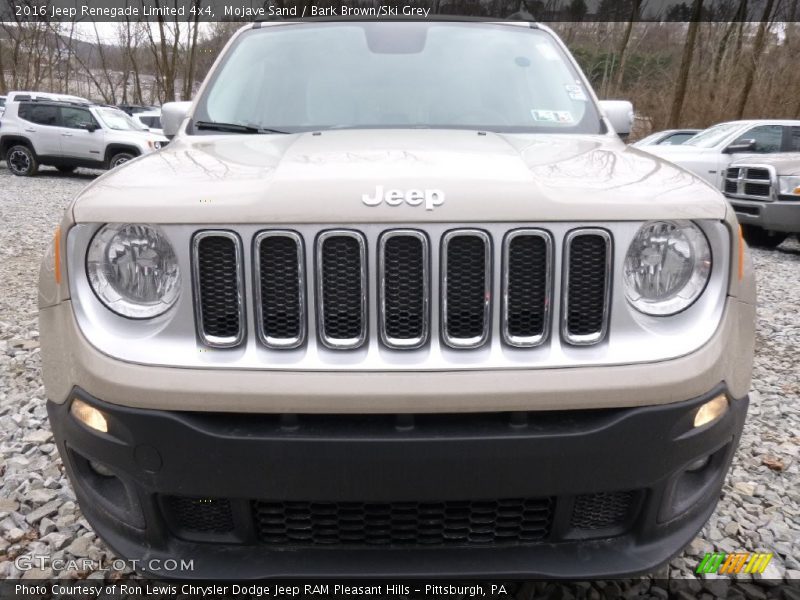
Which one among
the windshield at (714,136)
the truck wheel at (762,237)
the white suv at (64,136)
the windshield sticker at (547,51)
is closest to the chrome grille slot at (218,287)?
the windshield sticker at (547,51)

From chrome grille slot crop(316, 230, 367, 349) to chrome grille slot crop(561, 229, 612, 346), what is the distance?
480 mm

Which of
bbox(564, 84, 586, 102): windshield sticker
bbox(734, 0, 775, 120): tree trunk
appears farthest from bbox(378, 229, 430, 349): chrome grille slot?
bbox(734, 0, 775, 120): tree trunk

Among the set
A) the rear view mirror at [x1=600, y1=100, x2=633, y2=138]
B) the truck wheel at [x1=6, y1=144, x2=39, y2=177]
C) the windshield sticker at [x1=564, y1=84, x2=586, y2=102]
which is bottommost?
the truck wheel at [x1=6, y1=144, x2=39, y2=177]

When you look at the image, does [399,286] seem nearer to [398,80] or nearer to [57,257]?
[57,257]

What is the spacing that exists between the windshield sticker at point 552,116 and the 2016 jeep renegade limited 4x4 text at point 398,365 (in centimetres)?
97

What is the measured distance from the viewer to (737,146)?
986 cm

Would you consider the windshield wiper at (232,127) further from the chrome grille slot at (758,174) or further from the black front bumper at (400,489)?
the chrome grille slot at (758,174)

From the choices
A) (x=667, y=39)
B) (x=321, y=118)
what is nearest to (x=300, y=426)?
(x=321, y=118)

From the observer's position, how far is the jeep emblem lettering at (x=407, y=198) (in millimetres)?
1508

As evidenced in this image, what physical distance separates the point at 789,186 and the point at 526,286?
7.85 m

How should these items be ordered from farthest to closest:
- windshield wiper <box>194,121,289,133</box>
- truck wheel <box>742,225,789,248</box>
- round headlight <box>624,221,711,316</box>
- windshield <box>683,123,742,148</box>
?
windshield <box>683,123,742,148</box> < truck wheel <box>742,225,789,248</box> < windshield wiper <box>194,121,289,133</box> < round headlight <box>624,221,711,316</box>

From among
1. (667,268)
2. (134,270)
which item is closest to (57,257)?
(134,270)

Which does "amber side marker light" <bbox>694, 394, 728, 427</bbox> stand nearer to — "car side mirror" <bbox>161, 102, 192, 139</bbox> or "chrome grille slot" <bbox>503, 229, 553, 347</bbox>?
"chrome grille slot" <bbox>503, 229, 553, 347</bbox>

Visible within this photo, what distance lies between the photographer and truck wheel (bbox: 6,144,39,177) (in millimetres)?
15766
